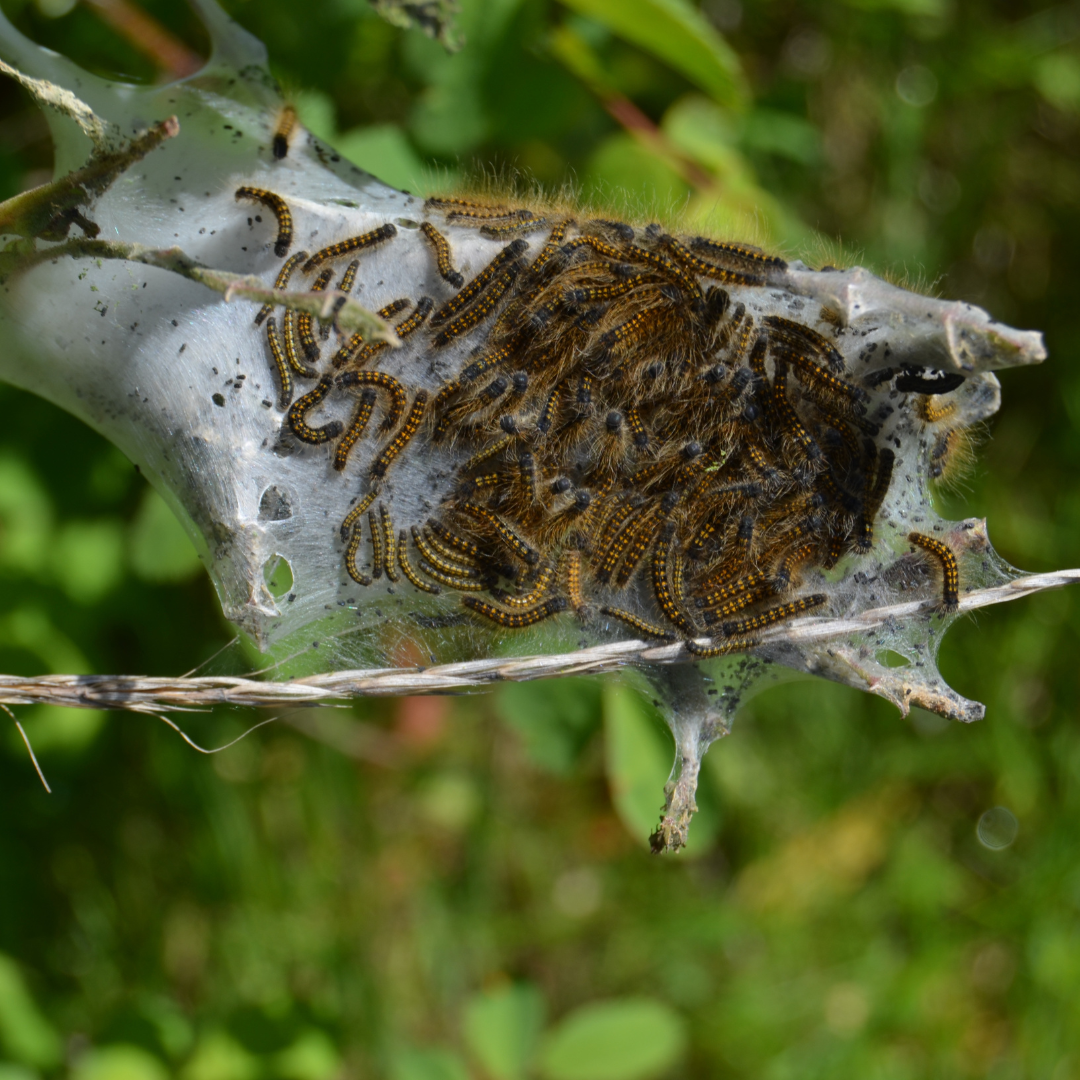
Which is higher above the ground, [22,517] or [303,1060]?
[22,517]

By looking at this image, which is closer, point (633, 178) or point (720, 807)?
point (633, 178)

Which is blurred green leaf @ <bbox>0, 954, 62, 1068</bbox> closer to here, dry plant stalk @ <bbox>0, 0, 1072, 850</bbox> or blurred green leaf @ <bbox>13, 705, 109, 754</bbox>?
blurred green leaf @ <bbox>13, 705, 109, 754</bbox>

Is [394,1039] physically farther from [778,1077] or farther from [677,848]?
[677,848]

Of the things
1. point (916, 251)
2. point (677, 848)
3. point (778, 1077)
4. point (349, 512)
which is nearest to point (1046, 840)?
point (778, 1077)

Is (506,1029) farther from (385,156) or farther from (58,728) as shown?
(385,156)

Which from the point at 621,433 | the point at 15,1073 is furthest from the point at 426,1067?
the point at 621,433

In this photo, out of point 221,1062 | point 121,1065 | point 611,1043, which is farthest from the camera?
point 611,1043

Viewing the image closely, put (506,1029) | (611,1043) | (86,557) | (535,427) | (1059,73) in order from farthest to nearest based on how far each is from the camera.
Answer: (1059,73) < (611,1043) < (506,1029) < (86,557) < (535,427)
